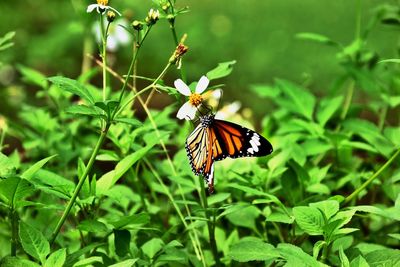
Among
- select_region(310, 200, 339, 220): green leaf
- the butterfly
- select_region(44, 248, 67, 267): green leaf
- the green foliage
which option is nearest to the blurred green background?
the green foliage

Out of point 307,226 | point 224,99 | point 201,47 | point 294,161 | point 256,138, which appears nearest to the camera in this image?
point 307,226

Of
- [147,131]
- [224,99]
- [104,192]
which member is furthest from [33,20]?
[104,192]

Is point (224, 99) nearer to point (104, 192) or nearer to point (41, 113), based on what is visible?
point (41, 113)

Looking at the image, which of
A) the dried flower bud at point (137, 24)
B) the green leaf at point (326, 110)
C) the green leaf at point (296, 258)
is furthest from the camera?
the green leaf at point (326, 110)

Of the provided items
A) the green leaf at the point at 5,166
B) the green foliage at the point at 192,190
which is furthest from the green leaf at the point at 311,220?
the green leaf at the point at 5,166

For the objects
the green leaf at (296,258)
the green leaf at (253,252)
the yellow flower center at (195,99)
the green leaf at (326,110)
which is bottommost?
the green leaf at (253,252)

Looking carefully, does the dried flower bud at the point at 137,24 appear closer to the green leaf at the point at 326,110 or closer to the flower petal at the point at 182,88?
the flower petal at the point at 182,88

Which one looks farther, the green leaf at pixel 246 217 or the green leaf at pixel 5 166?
the green leaf at pixel 246 217
